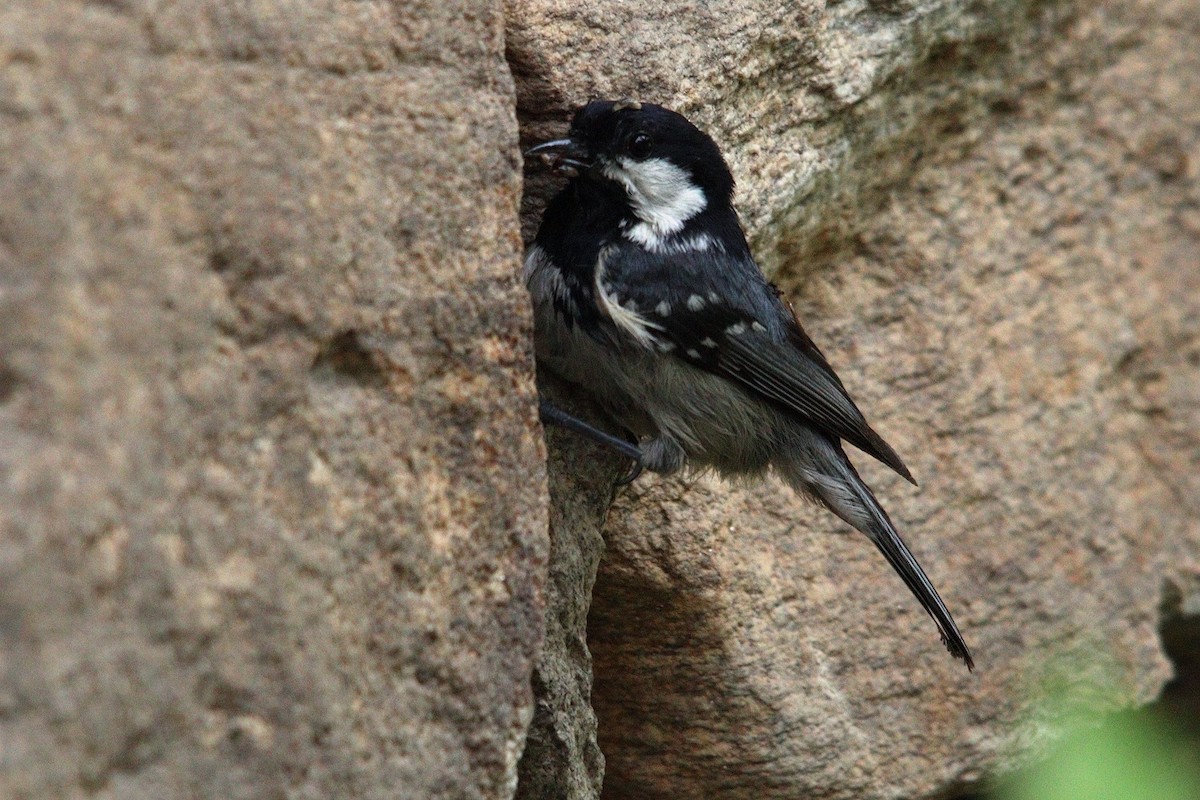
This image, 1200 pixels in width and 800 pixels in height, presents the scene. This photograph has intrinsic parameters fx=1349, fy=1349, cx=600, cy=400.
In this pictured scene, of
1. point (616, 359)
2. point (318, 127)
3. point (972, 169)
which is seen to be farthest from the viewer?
point (972, 169)

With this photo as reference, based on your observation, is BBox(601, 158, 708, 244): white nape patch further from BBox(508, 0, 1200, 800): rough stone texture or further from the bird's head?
BBox(508, 0, 1200, 800): rough stone texture

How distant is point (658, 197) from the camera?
3.56m

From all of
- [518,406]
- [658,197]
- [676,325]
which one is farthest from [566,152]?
[518,406]

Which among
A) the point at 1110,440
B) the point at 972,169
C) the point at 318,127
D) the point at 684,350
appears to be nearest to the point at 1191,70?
the point at 972,169

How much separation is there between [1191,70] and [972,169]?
3.37 ft

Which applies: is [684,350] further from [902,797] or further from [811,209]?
[902,797]

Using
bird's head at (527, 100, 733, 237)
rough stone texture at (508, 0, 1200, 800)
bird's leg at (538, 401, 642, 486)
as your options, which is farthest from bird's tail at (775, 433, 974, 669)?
bird's head at (527, 100, 733, 237)

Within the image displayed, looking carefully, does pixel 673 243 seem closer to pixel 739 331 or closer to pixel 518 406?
pixel 739 331

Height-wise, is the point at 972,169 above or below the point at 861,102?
below

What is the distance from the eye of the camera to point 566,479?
129 inches

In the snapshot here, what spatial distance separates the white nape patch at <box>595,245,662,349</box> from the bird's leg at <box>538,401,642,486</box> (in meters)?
0.26

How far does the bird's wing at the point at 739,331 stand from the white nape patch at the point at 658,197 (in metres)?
0.09

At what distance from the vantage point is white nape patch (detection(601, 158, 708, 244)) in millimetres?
3455

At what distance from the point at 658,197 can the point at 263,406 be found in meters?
1.70
